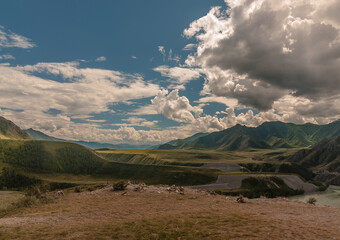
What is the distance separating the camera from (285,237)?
67.8 feet

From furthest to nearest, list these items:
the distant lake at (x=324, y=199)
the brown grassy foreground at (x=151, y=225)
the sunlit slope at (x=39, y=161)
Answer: the sunlit slope at (x=39, y=161) → the distant lake at (x=324, y=199) → the brown grassy foreground at (x=151, y=225)

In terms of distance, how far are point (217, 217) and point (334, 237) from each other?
44.9 feet

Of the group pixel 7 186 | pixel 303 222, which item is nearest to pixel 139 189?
pixel 303 222

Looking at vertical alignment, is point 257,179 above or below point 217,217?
below

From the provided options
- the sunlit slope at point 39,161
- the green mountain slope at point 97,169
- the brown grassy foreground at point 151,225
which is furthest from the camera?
the sunlit slope at point 39,161

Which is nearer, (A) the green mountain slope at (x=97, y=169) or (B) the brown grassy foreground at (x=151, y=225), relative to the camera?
(B) the brown grassy foreground at (x=151, y=225)

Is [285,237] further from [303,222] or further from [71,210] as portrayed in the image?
[71,210]

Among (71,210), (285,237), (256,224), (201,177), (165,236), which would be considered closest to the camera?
(285,237)

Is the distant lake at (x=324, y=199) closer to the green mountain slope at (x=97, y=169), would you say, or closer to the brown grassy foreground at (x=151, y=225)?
the green mountain slope at (x=97, y=169)

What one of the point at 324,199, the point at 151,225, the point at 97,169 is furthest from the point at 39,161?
the point at 324,199

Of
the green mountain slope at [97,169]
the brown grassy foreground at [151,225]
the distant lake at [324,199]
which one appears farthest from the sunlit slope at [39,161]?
the distant lake at [324,199]

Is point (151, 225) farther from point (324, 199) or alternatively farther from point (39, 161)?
point (39, 161)

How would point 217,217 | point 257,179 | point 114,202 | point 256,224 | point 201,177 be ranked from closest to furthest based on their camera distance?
point 256,224, point 217,217, point 114,202, point 257,179, point 201,177

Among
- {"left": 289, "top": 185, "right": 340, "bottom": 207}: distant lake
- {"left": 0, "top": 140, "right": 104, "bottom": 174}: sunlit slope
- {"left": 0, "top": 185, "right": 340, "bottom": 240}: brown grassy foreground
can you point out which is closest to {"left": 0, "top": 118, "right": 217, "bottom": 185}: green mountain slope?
{"left": 0, "top": 140, "right": 104, "bottom": 174}: sunlit slope
